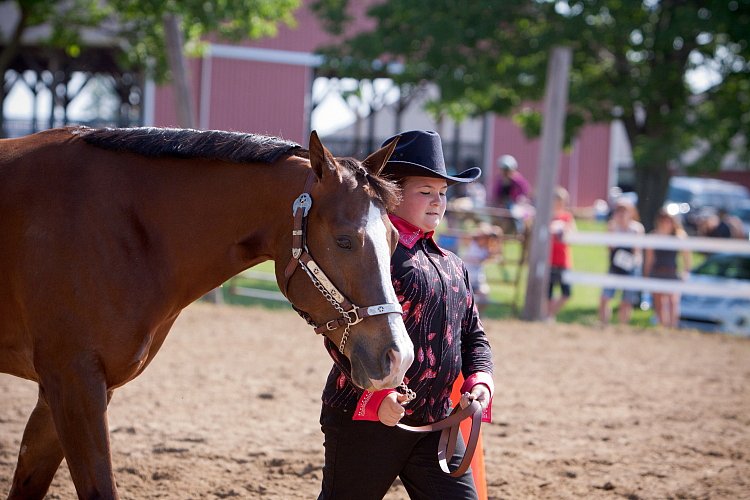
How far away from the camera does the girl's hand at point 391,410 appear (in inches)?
100

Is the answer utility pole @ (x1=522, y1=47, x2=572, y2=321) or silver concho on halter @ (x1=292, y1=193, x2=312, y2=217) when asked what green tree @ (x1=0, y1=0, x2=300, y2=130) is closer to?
utility pole @ (x1=522, y1=47, x2=572, y2=321)

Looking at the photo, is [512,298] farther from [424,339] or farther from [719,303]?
[424,339]

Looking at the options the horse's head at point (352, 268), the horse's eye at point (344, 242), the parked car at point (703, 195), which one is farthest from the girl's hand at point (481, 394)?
the parked car at point (703, 195)

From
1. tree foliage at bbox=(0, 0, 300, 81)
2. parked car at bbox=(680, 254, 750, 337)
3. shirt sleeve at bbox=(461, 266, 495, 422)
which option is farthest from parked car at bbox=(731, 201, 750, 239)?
shirt sleeve at bbox=(461, 266, 495, 422)

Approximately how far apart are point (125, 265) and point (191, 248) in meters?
0.25

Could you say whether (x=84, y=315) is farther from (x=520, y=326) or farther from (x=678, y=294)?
(x=678, y=294)

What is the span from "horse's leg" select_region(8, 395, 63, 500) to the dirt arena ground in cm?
89

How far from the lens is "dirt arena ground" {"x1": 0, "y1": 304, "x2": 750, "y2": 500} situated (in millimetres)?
4301

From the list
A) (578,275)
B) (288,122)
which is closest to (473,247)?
(578,275)

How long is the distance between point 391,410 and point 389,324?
0.29 metres

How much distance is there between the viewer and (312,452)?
480cm

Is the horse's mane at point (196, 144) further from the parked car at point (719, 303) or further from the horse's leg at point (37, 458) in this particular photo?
the parked car at point (719, 303)

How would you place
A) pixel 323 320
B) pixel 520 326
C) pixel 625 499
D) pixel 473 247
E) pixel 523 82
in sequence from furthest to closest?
pixel 523 82 < pixel 473 247 < pixel 520 326 < pixel 625 499 < pixel 323 320

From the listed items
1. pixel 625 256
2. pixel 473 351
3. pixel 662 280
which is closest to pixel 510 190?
pixel 625 256
